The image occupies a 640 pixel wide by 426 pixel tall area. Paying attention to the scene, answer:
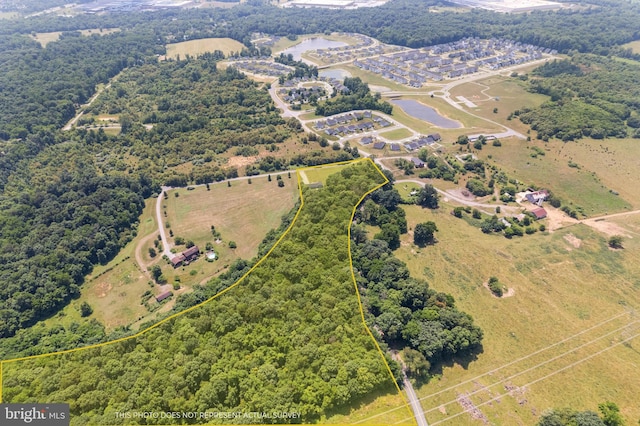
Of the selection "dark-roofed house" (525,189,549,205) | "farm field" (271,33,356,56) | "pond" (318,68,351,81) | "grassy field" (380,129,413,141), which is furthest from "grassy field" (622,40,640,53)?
"dark-roofed house" (525,189,549,205)

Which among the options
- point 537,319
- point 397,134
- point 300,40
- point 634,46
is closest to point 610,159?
point 397,134

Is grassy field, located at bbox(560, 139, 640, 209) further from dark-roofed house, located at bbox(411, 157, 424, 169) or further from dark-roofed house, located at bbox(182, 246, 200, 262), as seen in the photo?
dark-roofed house, located at bbox(182, 246, 200, 262)

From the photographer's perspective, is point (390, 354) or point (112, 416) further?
point (390, 354)

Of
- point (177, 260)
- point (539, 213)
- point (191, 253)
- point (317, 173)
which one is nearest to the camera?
point (177, 260)

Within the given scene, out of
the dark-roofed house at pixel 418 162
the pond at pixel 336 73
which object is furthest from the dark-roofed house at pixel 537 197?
the pond at pixel 336 73

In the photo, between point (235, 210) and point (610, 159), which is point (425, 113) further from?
point (235, 210)

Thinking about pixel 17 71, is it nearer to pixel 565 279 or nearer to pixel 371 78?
pixel 371 78

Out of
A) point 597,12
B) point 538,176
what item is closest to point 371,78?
point 538,176
